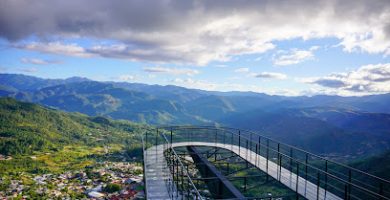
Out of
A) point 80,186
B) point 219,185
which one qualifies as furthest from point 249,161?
point 80,186

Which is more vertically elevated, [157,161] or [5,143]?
[157,161]

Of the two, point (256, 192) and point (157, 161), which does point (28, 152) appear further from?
point (157, 161)

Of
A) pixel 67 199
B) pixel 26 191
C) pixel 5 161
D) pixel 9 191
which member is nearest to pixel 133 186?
pixel 67 199

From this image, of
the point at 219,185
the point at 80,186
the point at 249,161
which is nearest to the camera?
the point at 219,185

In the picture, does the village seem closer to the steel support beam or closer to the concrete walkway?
the concrete walkway

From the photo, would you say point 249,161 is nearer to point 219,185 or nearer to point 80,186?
point 219,185

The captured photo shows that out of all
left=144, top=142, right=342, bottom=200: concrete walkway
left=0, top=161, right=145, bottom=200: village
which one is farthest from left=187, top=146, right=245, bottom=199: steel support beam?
left=0, top=161, right=145, bottom=200: village

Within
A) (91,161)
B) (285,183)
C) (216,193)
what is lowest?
(91,161)

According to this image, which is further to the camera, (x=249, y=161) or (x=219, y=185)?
(x=249, y=161)

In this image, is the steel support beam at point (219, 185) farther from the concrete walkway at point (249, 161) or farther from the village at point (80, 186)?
the village at point (80, 186)
